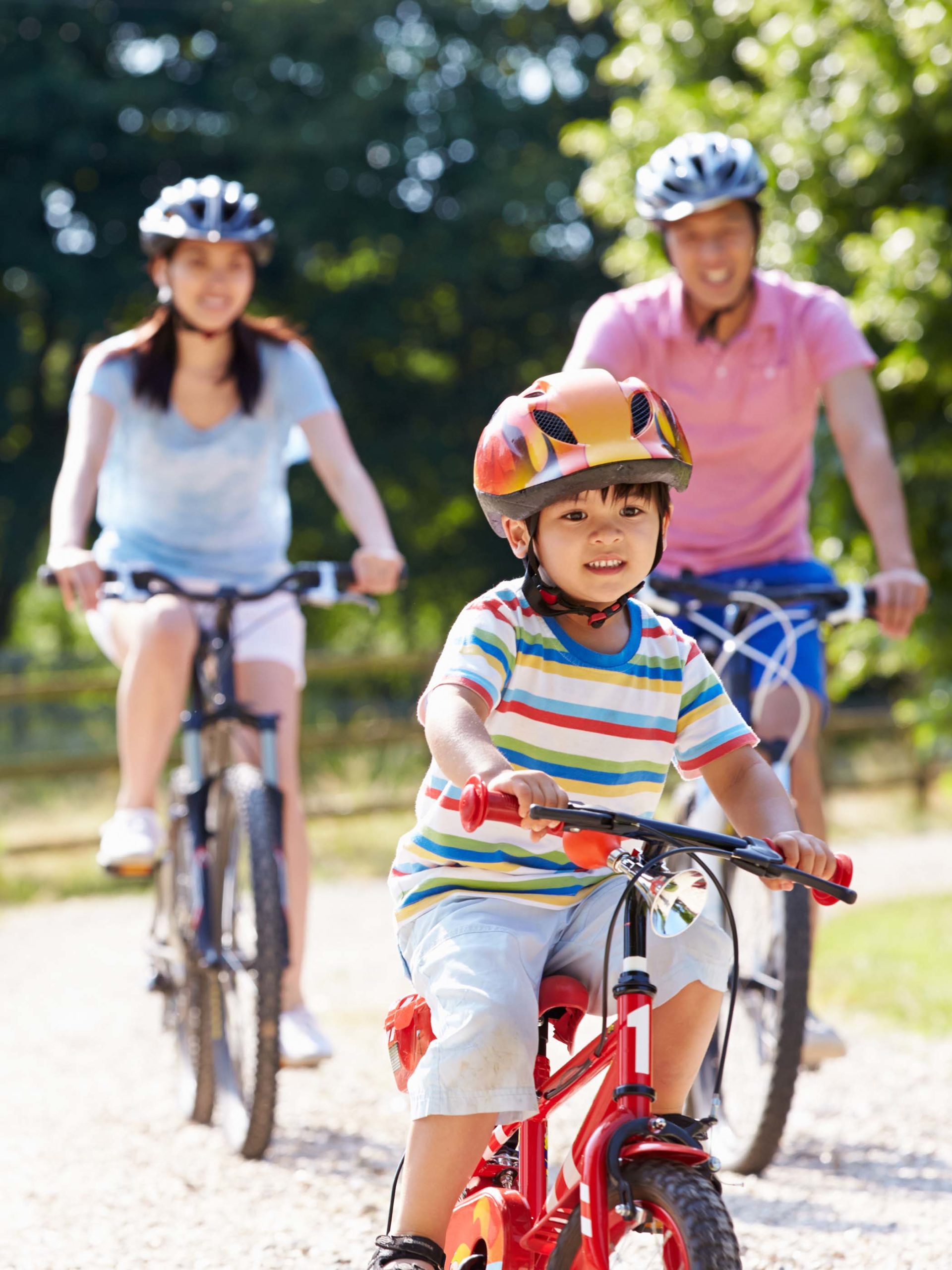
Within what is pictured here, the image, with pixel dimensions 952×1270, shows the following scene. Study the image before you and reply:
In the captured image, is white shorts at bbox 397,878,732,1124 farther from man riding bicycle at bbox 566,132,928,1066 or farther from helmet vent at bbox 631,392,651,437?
man riding bicycle at bbox 566,132,928,1066

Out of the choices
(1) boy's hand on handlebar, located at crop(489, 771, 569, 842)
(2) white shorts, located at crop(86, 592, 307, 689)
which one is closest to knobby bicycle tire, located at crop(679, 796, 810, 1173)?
(2) white shorts, located at crop(86, 592, 307, 689)

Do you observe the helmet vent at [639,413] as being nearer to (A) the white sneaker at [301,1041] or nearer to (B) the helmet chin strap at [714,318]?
(B) the helmet chin strap at [714,318]

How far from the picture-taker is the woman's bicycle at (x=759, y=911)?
3723 mm

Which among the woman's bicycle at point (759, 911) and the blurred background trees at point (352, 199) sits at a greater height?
the blurred background trees at point (352, 199)

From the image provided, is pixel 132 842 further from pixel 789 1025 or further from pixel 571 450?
pixel 571 450

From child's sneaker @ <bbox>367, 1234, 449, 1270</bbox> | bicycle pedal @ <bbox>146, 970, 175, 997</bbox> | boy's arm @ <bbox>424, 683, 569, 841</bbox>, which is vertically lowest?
bicycle pedal @ <bbox>146, 970, 175, 997</bbox>

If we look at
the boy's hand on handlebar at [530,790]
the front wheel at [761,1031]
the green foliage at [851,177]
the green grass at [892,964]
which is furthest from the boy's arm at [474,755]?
the green foliage at [851,177]

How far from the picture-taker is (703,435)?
14.1ft

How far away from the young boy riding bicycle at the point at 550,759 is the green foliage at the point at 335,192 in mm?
16714

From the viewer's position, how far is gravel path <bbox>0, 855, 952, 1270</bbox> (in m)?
3.38

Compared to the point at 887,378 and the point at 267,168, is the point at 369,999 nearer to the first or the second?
the point at 887,378

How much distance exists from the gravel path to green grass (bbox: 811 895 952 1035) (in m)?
0.42

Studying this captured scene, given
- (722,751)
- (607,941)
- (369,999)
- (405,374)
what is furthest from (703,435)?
(405,374)

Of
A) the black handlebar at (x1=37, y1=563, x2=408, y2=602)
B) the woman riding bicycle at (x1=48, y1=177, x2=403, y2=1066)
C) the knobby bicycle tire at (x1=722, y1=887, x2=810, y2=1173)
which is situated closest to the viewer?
the knobby bicycle tire at (x1=722, y1=887, x2=810, y2=1173)
